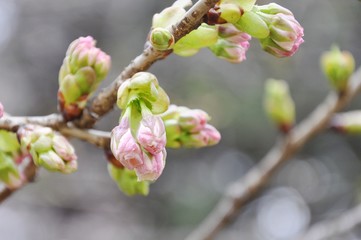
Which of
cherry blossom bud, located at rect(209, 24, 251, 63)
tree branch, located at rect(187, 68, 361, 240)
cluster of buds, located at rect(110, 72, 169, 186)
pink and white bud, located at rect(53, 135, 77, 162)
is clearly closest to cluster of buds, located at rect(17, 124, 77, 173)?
pink and white bud, located at rect(53, 135, 77, 162)

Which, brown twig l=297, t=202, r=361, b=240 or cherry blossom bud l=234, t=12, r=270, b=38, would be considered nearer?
cherry blossom bud l=234, t=12, r=270, b=38

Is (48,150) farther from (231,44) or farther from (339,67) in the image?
(339,67)

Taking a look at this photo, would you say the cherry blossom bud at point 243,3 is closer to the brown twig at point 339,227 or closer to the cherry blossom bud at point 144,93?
the cherry blossom bud at point 144,93

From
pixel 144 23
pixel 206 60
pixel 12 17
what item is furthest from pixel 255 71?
pixel 12 17

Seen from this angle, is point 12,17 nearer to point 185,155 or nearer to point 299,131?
point 185,155

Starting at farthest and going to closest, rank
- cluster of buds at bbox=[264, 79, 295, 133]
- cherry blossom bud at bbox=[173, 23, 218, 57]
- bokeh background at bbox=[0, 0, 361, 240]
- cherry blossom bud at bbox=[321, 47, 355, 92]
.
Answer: bokeh background at bbox=[0, 0, 361, 240] → cluster of buds at bbox=[264, 79, 295, 133] → cherry blossom bud at bbox=[321, 47, 355, 92] → cherry blossom bud at bbox=[173, 23, 218, 57]

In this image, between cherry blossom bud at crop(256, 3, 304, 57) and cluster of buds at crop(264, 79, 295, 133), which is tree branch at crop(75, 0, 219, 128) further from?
cluster of buds at crop(264, 79, 295, 133)

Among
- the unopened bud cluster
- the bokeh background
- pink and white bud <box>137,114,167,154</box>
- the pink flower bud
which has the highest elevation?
the unopened bud cluster

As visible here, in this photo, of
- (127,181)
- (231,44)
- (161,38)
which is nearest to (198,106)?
(127,181)
